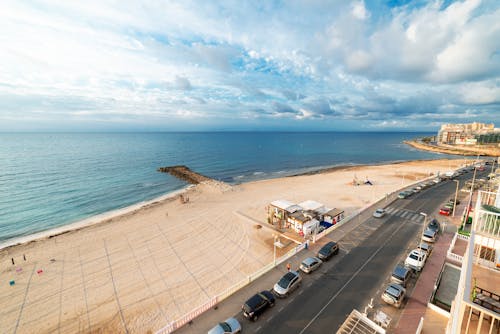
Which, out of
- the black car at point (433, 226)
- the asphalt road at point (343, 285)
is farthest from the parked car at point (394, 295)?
the black car at point (433, 226)

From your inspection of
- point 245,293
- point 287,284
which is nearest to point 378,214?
point 287,284

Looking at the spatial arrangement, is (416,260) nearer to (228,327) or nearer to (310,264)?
(310,264)

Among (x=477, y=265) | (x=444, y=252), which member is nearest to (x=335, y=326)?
(x=477, y=265)

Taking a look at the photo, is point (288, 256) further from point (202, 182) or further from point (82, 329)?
point (202, 182)

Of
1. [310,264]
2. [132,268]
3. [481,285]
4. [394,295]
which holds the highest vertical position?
[481,285]

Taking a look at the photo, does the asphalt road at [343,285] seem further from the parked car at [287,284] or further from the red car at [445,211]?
the red car at [445,211]
